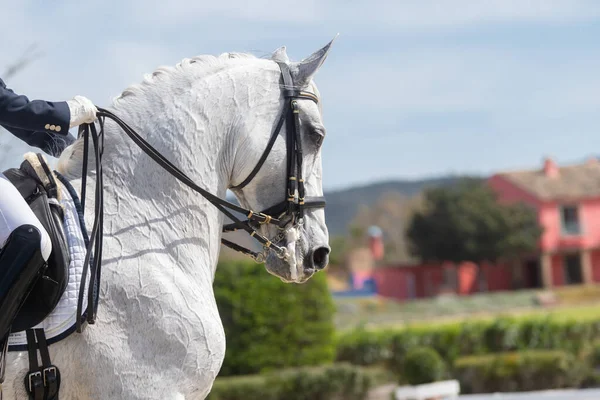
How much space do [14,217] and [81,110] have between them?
1.82ft

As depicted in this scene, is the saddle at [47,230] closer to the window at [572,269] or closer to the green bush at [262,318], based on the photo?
the green bush at [262,318]

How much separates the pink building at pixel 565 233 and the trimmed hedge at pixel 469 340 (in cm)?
4254

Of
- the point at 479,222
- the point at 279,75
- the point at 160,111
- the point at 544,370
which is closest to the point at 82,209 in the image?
the point at 160,111

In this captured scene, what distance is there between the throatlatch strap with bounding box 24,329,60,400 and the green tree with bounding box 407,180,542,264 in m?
58.9

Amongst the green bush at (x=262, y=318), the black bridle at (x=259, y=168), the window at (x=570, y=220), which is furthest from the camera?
the window at (x=570, y=220)

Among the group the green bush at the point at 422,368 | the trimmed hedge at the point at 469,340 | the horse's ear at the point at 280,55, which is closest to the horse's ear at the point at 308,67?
the horse's ear at the point at 280,55

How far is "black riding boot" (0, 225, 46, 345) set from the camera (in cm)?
305

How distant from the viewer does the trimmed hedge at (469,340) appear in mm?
20031

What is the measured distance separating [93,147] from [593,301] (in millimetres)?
51384

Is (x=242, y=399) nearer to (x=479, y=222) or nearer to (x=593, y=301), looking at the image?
(x=593, y=301)

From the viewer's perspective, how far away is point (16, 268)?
10.1ft

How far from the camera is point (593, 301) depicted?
2003 inches

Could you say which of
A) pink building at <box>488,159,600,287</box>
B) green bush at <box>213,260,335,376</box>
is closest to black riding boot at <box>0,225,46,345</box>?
green bush at <box>213,260,335,376</box>

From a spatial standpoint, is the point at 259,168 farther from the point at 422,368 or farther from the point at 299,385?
the point at 422,368
